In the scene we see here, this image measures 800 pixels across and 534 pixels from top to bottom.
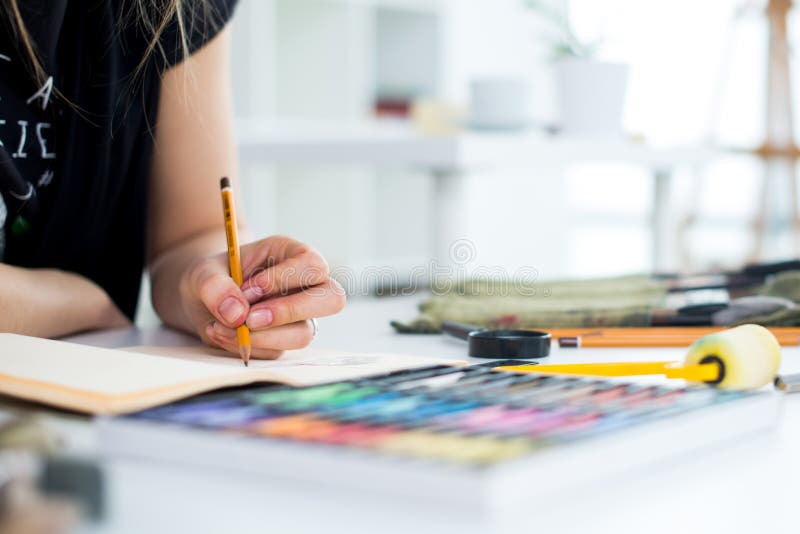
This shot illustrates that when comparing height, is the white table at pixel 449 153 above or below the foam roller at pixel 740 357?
above

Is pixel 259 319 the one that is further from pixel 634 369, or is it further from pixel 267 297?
pixel 634 369

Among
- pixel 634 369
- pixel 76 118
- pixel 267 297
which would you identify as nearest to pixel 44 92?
pixel 76 118

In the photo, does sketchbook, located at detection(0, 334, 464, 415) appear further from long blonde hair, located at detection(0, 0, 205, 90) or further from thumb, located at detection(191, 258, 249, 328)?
long blonde hair, located at detection(0, 0, 205, 90)

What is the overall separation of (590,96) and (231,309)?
1089 millimetres

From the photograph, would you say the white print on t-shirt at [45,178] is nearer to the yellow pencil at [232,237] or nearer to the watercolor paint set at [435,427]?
the yellow pencil at [232,237]

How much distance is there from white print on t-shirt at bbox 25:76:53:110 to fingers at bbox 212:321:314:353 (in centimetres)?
31

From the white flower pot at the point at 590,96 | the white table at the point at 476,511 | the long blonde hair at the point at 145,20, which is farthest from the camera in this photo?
the white flower pot at the point at 590,96

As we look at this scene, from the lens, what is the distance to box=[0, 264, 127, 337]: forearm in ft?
2.21

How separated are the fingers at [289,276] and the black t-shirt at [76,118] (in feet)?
0.88

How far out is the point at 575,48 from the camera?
159 centimetres

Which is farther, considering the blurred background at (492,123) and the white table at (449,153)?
the blurred background at (492,123)

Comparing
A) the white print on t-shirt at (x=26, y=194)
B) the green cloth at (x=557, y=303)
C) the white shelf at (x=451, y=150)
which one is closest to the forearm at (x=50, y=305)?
the white print on t-shirt at (x=26, y=194)

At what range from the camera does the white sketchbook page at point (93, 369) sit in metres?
0.43

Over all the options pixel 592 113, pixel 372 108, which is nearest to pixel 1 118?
pixel 592 113
